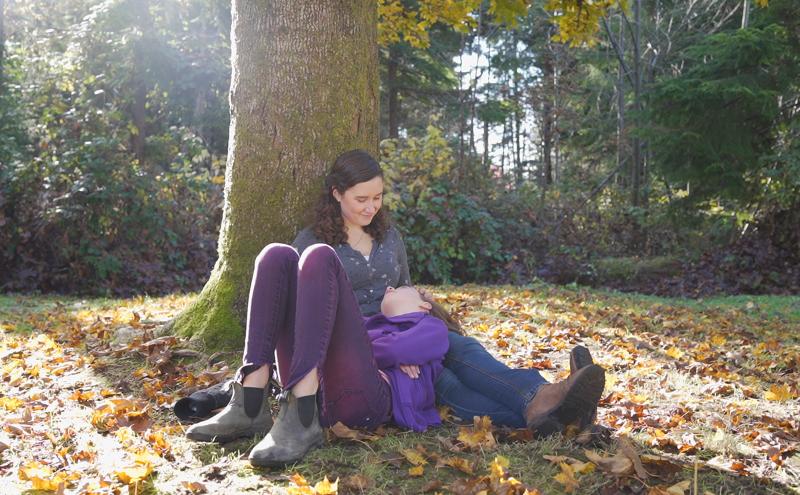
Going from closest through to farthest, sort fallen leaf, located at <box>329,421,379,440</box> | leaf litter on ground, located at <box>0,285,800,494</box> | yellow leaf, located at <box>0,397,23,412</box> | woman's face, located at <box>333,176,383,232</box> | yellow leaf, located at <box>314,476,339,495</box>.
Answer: yellow leaf, located at <box>314,476,339,495</box>
leaf litter on ground, located at <box>0,285,800,494</box>
fallen leaf, located at <box>329,421,379,440</box>
yellow leaf, located at <box>0,397,23,412</box>
woman's face, located at <box>333,176,383,232</box>

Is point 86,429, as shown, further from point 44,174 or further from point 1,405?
point 44,174

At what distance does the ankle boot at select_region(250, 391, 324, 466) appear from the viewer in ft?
8.09

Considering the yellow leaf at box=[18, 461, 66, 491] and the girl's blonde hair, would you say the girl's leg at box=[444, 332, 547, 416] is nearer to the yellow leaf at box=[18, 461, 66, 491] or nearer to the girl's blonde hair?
the girl's blonde hair

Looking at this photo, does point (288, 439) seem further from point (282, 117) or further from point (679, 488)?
point (282, 117)

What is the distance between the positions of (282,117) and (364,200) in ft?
2.61

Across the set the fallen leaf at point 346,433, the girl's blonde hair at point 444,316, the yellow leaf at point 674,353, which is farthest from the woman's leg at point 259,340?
the yellow leaf at point 674,353

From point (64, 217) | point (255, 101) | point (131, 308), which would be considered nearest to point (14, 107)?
point (64, 217)

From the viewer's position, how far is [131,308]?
20.7ft

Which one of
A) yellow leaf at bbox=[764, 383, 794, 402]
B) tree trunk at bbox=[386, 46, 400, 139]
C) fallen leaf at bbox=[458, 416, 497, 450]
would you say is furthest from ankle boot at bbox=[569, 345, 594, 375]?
tree trunk at bbox=[386, 46, 400, 139]

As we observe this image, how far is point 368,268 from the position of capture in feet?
11.3

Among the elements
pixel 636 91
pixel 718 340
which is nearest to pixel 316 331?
pixel 718 340

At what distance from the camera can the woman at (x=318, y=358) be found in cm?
259

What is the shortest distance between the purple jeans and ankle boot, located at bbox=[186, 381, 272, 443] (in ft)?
0.44

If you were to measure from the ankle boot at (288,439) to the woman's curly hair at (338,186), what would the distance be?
1017 millimetres
